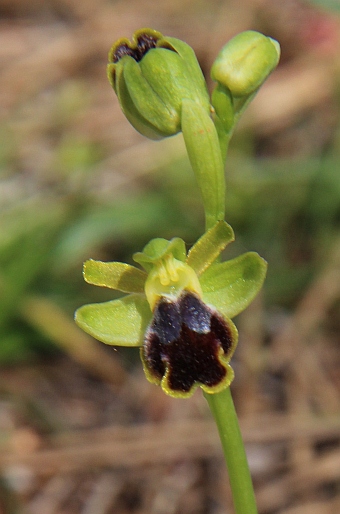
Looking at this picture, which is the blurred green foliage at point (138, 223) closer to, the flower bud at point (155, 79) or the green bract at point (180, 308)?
the green bract at point (180, 308)

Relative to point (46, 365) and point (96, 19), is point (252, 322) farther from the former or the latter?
point (96, 19)

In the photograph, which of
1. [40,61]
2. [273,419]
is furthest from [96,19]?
[273,419]

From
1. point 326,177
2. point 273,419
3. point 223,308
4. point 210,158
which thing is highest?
point 210,158

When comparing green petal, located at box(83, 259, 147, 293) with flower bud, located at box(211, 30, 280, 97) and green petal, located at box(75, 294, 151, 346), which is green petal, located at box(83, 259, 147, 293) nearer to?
green petal, located at box(75, 294, 151, 346)

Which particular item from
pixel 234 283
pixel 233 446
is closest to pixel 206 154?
pixel 234 283

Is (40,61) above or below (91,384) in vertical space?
above

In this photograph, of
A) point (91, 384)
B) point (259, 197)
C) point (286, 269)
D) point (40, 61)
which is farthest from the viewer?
point (40, 61)

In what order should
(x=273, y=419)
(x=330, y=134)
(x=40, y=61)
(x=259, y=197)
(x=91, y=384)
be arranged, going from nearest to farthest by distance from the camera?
(x=273, y=419), (x=91, y=384), (x=259, y=197), (x=330, y=134), (x=40, y=61)
